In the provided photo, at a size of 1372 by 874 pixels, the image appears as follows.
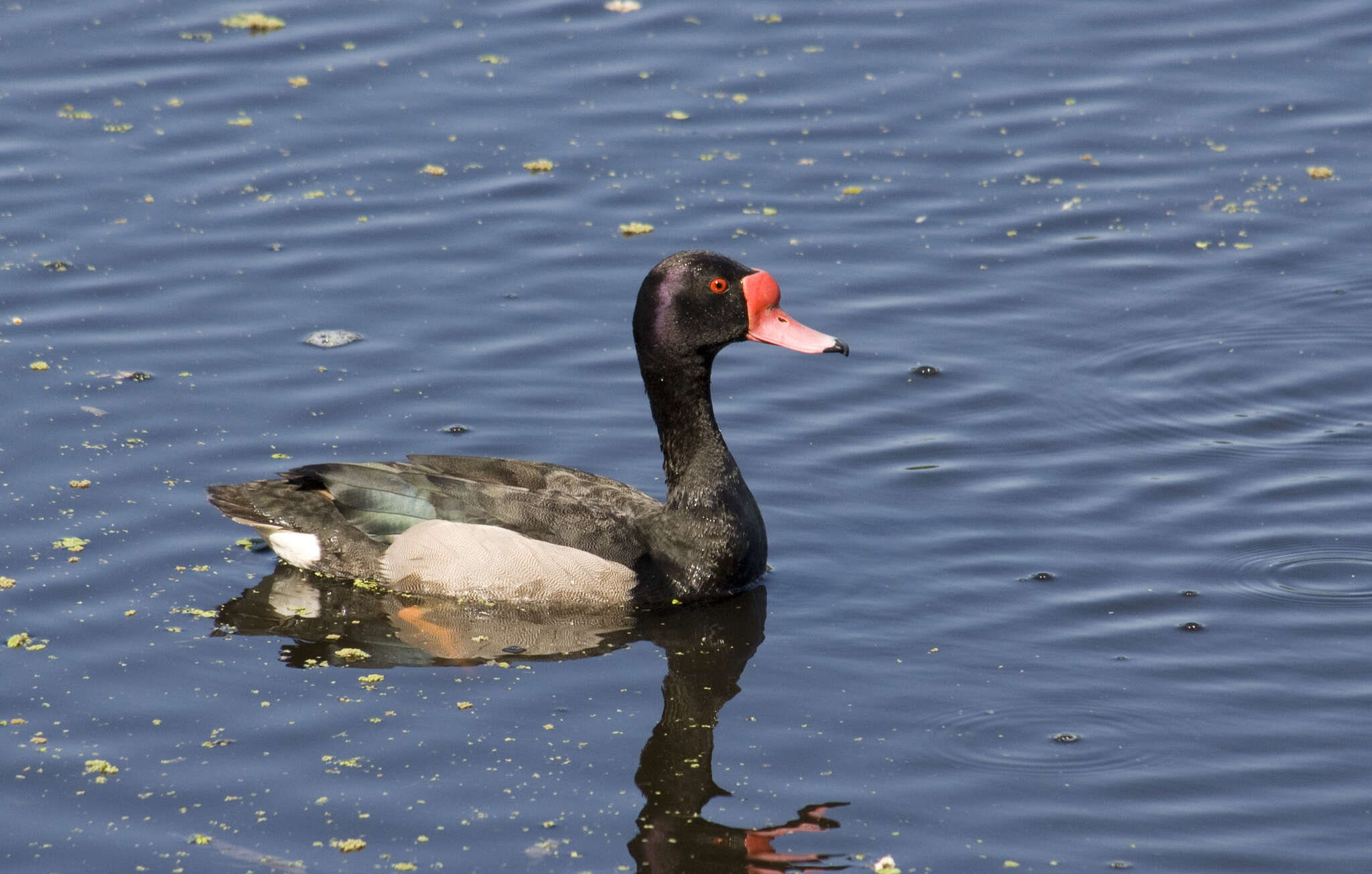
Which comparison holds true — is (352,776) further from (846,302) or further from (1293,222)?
(1293,222)

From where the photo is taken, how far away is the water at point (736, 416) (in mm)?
7188

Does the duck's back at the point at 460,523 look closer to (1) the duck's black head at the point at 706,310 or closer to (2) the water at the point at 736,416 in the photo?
(2) the water at the point at 736,416

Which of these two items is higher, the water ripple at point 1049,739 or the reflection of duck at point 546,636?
the reflection of duck at point 546,636

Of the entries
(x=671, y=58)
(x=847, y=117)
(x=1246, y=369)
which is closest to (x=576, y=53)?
(x=671, y=58)

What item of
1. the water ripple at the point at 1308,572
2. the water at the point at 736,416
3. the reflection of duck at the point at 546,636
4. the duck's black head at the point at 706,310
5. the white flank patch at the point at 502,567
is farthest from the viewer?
the duck's black head at the point at 706,310

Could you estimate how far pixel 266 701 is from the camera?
7.89 m

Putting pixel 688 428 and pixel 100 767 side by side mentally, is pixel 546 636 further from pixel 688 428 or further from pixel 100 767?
pixel 100 767

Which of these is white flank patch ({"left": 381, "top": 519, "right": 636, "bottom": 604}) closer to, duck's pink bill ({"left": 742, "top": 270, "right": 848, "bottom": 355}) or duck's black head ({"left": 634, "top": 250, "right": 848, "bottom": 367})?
duck's black head ({"left": 634, "top": 250, "right": 848, "bottom": 367})

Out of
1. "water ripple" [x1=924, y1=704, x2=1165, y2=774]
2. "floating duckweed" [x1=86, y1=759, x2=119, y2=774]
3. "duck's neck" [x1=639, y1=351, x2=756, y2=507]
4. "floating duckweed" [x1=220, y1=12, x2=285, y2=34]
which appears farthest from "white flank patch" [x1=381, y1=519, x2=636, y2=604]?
"floating duckweed" [x1=220, y1=12, x2=285, y2=34]

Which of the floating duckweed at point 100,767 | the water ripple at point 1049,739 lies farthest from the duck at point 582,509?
the floating duckweed at point 100,767

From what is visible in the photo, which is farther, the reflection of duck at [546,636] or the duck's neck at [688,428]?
the duck's neck at [688,428]

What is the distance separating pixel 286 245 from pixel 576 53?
11.3 feet

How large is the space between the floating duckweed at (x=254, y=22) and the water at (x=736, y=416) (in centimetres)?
20

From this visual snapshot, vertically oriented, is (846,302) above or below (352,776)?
above
